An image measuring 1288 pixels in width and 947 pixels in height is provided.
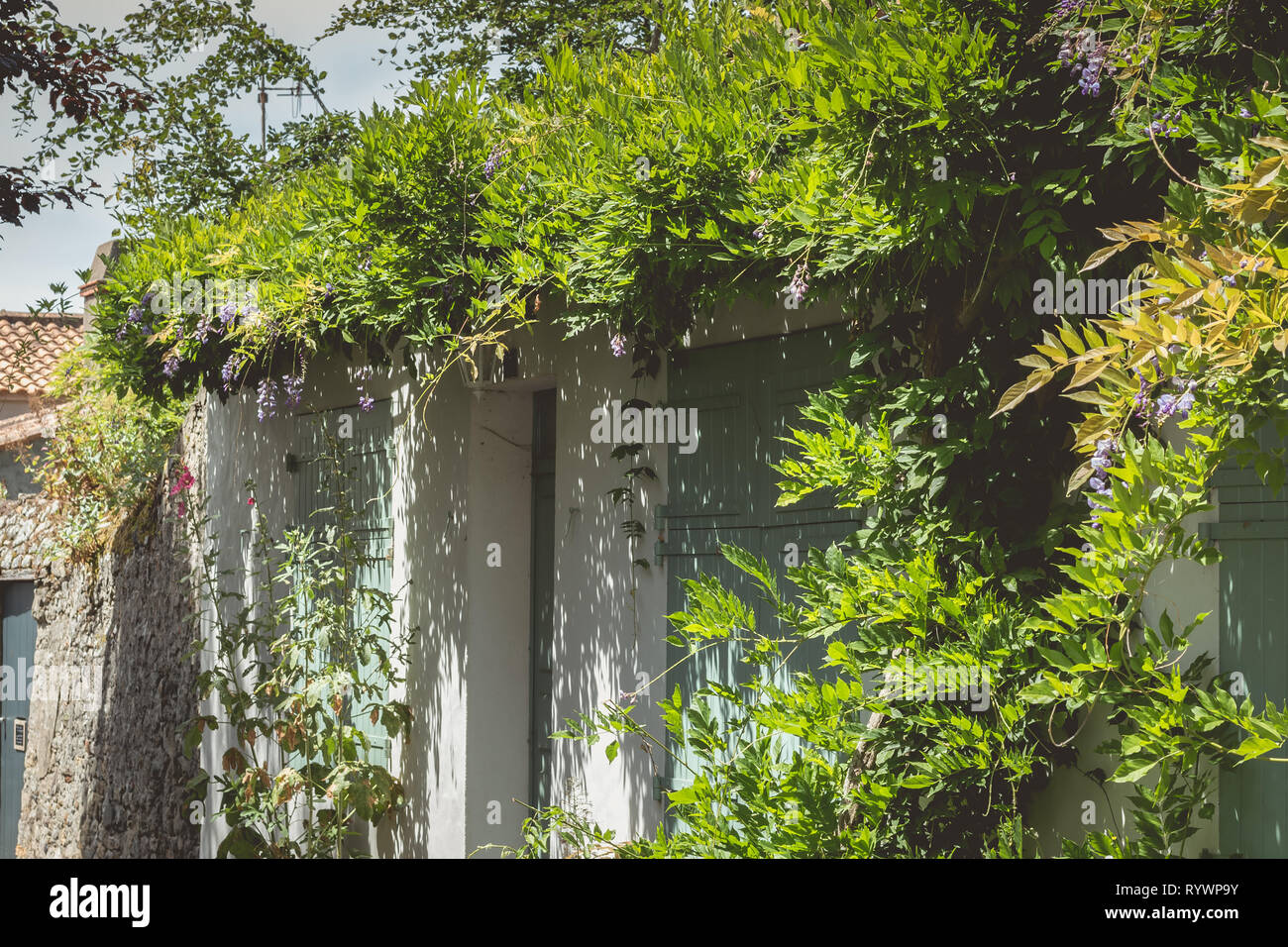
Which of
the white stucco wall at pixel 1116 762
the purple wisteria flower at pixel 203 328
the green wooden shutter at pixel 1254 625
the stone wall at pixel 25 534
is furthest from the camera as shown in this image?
the stone wall at pixel 25 534

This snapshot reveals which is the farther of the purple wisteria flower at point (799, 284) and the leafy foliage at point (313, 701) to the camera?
the leafy foliage at point (313, 701)

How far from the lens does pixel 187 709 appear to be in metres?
8.41

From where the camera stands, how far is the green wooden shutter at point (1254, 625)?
2.90 meters

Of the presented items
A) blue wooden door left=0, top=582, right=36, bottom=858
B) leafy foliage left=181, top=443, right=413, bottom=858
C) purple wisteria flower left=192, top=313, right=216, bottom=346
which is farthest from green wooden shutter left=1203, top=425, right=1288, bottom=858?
blue wooden door left=0, top=582, right=36, bottom=858

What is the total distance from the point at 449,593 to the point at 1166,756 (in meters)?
4.44

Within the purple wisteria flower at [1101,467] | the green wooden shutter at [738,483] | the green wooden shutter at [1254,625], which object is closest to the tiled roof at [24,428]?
the green wooden shutter at [738,483]

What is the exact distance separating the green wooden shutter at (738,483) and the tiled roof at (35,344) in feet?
39.3

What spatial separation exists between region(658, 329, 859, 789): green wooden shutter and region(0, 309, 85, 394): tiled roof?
1198 cm

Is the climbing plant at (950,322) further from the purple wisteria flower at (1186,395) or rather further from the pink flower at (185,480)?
the pink flower at (185,480)

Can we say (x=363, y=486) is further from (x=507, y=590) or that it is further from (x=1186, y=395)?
(x=1186, y=395)

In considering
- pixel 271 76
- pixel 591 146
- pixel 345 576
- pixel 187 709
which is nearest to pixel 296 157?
pixel 271 76

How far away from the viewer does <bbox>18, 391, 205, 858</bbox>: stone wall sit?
8.61 metres

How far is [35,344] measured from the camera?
49.1 feet

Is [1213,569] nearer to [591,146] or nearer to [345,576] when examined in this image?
[591,146]
